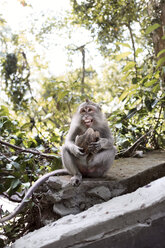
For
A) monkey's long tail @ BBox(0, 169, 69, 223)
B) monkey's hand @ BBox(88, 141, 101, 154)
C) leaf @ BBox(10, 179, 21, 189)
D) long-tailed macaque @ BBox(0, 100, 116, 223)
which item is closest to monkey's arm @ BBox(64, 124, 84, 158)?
long-tailed macaque @ BBox(0, 100, 116, 223)

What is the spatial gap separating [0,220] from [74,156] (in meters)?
1.24

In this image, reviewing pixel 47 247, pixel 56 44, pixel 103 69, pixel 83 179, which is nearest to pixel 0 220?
pixel 47 247

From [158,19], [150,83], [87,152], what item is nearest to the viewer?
[87,152]

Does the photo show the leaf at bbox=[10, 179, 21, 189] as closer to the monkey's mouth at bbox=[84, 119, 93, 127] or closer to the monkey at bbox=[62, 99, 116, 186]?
the monkey at bbox=[62, 99, 116, 186]

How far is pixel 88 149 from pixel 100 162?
0.25 metres

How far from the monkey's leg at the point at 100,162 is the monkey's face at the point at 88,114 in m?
0.46

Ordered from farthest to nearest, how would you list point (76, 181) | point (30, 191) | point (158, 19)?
point (158, 19), point (76, 181), point (30, 191)

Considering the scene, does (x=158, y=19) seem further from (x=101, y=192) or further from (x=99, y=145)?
(x=101, y=192)

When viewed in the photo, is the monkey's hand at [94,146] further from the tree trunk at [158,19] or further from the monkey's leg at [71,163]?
the tree trunk at [158,19]

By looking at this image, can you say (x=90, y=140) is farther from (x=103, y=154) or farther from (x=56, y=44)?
(x=56, y=44)

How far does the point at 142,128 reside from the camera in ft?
17.6

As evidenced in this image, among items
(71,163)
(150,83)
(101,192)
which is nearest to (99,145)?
(71,163)

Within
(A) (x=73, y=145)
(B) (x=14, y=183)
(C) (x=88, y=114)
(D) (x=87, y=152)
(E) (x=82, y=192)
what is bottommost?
(E) (x=82, y=192)

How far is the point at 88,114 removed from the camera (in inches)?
140
